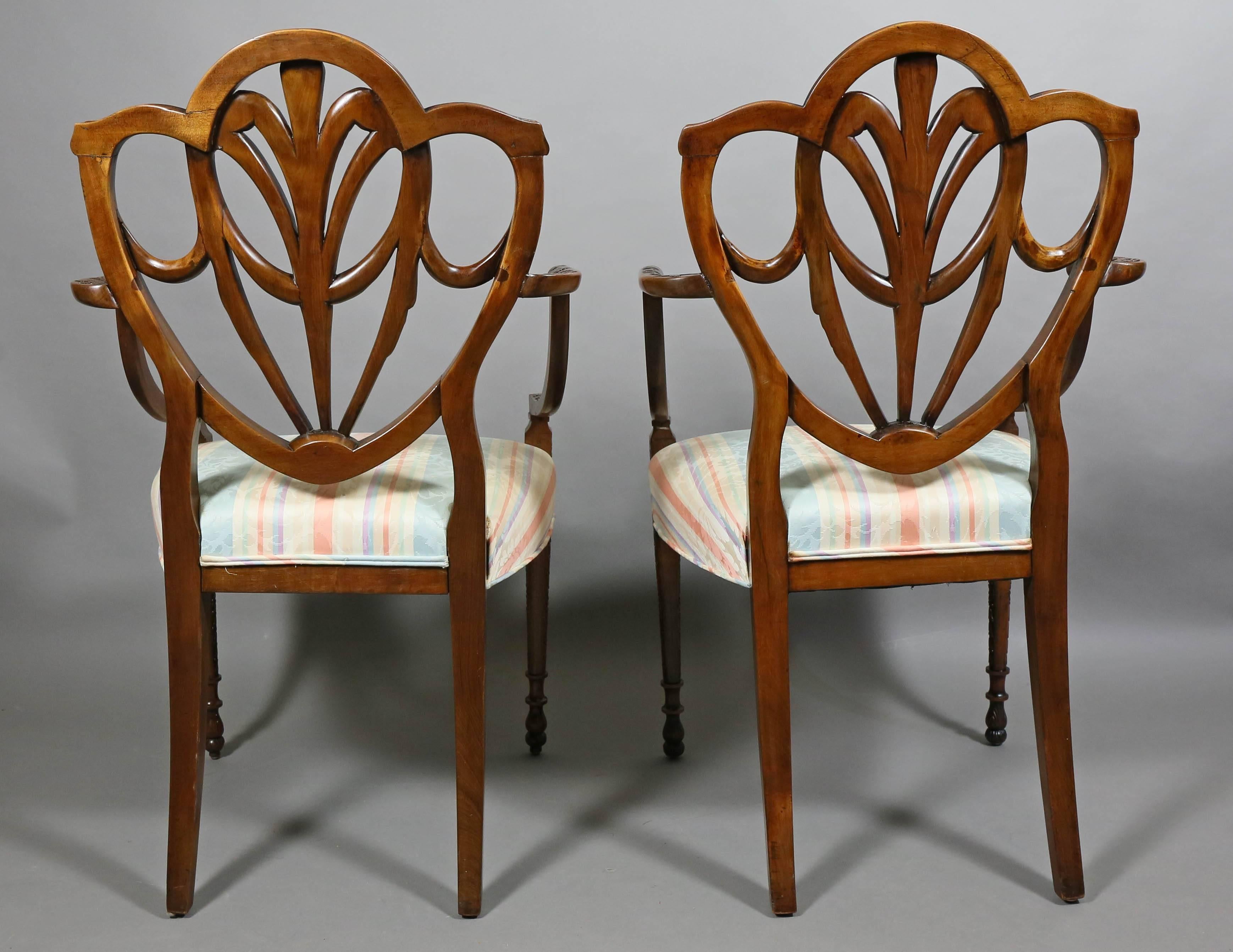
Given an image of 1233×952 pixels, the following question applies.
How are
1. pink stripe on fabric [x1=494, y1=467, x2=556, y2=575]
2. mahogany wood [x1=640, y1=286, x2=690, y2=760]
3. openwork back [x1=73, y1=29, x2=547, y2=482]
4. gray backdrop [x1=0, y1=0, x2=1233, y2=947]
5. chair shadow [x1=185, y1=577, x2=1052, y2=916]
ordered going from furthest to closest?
gray backdrop [x1=0, y1=0, x2=1233, y2=947], mahogany wood [x1=640, y1=286, x2=690, y2=760], chair shadow [x1=185, y1=577, x2=1052, y2=916], pink stripe on fabric [x1=494, y1=467, x2=556, y2=575], openwork back [x1=73, y1=29, x2=547, y2=482]

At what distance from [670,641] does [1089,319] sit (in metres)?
0.87

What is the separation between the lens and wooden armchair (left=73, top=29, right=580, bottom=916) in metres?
1.57

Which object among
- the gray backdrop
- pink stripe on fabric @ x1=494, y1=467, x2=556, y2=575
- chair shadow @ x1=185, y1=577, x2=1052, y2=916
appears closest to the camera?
pink stripe on fabric @ x1=494, y1=467, x2=556, y2=575

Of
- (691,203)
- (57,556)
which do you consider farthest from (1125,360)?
(57,556)

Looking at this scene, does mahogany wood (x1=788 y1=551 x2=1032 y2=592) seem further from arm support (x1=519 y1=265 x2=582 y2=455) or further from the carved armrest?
the carved armrest

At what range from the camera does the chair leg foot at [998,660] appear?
229 centimetres

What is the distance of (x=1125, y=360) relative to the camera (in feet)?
9.40

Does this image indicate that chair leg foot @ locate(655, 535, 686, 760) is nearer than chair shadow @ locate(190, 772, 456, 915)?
No

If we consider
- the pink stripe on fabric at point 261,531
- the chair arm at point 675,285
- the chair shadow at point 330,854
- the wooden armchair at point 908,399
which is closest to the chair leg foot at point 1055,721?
the wooden armchair at point 908,399

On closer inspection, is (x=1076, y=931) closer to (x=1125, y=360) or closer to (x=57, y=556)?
(x=1125, y=360)

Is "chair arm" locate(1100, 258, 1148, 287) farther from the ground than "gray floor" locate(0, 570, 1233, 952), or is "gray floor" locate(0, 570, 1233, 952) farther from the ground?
"chair arm" locate(1100, 258, 1148, 287)

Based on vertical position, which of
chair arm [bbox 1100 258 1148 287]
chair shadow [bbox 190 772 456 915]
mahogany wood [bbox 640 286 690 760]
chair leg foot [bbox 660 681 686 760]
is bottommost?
chair shadow [bbox 190 772 456 915]

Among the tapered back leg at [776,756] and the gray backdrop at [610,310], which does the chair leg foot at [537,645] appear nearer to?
the gray backdrop at [610,310]

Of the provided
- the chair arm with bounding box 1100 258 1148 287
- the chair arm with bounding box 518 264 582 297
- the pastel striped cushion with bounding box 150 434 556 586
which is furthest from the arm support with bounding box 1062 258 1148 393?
the pastel striped cushion with bounding box 150 434 556 586
